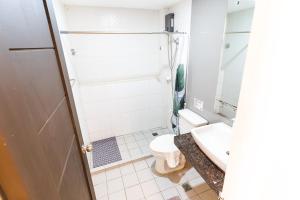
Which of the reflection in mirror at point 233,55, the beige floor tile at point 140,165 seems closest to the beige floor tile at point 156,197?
the beige floor tile at point 140,165

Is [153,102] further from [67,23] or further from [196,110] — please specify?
[67,23]

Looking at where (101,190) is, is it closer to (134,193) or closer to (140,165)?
(134,193)

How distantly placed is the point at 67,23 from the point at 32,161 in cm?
235

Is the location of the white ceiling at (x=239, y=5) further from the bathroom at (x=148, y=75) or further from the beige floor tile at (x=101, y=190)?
the beige floor tile at (x=101, y=190)

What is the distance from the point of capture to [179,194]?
72.9 inches

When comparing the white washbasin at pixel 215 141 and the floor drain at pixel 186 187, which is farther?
the floor drain at pixel 186 187

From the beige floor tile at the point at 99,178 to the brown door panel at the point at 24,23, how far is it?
190cm

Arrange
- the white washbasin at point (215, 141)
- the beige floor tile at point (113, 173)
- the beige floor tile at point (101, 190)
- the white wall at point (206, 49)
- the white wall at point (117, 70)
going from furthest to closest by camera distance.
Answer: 1. the white wall at point (117, 70)
2. the beige floor tile at point (113, 173)
3. the beige floor tile at point (101, 190)
4. the white wall at point (206, 49)
5. the white washbasin at point (215, 141)

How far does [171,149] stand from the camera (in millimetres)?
1950

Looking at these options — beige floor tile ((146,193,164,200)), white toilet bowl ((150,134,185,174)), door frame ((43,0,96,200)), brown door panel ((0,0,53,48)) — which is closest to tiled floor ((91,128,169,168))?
white toilet bowl ((150,134,185,174))

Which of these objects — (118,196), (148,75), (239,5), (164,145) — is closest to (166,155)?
(164,145)

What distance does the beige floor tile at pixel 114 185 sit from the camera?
1.95 metres

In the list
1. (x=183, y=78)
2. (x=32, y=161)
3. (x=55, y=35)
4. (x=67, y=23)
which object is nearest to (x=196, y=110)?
(x=183, y=78)

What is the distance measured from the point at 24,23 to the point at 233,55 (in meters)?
1.58
